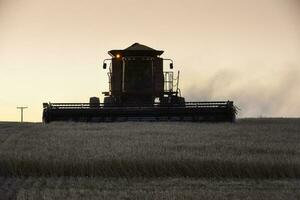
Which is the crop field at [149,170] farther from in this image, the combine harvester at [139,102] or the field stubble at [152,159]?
the combine harvester at [139,102]

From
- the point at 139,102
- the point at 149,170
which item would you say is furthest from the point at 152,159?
the point at 139,102

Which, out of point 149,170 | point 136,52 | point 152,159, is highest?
point 136,52

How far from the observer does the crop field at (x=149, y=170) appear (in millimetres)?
11180

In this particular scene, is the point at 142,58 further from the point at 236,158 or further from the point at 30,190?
the point at 30,190

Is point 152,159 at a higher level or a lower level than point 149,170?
higher

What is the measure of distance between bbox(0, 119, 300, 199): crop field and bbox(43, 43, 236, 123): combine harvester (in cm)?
1196

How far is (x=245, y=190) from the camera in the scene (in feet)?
37.6

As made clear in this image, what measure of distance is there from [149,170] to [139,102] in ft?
67.3

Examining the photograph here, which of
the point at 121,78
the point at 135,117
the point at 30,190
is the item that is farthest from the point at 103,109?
the point at 30,190

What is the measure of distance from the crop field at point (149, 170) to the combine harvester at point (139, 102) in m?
12.0

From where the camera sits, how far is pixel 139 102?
3400 cm

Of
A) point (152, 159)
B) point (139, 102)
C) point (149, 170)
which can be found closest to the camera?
point (149, 170)

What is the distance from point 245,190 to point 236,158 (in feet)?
9.03

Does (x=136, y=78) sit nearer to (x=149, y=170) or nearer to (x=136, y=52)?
(x=136, y=52)
